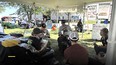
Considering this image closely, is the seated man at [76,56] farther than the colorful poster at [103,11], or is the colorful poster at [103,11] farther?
the colorful poster at [103,11]

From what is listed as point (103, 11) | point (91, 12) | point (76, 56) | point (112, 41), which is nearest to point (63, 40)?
point (76, 56)

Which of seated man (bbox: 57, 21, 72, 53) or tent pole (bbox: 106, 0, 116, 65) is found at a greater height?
tent pole (bbox: 106, 0, 116, 65)

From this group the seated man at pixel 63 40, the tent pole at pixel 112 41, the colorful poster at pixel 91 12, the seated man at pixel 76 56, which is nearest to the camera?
the tent pole at pixel 112 41

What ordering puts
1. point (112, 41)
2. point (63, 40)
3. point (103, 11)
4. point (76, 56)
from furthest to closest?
point (103, 11) < point (63, 40) < point (76, 56) < point (112, 41)

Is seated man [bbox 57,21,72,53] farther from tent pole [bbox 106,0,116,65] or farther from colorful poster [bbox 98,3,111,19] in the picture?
colorful poster [bbox 98,3,111,19]

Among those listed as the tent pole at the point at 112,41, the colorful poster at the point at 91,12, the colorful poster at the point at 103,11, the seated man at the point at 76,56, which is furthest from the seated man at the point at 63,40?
the colorful poster at the point at 91,12

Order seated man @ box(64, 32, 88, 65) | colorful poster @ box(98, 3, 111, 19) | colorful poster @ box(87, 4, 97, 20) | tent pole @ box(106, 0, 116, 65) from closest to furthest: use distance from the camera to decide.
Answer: tent pole @ box(106, 0, 116, 65), seated man @ box(64, 32, 88, 65), colorful poster @ box(98, 3, 111, 19), colorful poster @ box(87, 4, 97, 20)

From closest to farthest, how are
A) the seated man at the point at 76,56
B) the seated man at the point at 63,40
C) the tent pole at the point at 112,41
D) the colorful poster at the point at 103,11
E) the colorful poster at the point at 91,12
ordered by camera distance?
the tent pole at the point at 112,41
the seated man at the point at 76,56
the seated man at the point at 63,40
the colorful poster at the point at 103,11
the colorful poster at the point at 91,12

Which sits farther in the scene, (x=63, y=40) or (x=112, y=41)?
(x=63, y=40)

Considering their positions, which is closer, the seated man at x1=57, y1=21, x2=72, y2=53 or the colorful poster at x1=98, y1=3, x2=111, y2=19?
the seated man at x1=57, y1=21, x2=72, y2=53

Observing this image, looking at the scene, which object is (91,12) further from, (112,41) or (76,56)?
(112,41)

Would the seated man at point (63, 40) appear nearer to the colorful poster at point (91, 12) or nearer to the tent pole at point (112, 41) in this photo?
the tent pole at point (112, 41)

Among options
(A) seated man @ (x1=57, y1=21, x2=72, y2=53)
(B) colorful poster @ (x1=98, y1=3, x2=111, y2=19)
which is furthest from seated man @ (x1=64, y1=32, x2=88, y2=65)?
(B) colorful poster @ (x1=98, y1=3, x2=111, y2=19)

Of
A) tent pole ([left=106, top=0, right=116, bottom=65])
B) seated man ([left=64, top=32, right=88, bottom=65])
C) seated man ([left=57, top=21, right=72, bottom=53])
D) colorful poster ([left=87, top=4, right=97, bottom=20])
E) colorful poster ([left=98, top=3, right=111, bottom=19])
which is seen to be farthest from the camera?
colorful poster ([left=87, top=4, right=97, bottom=20])
